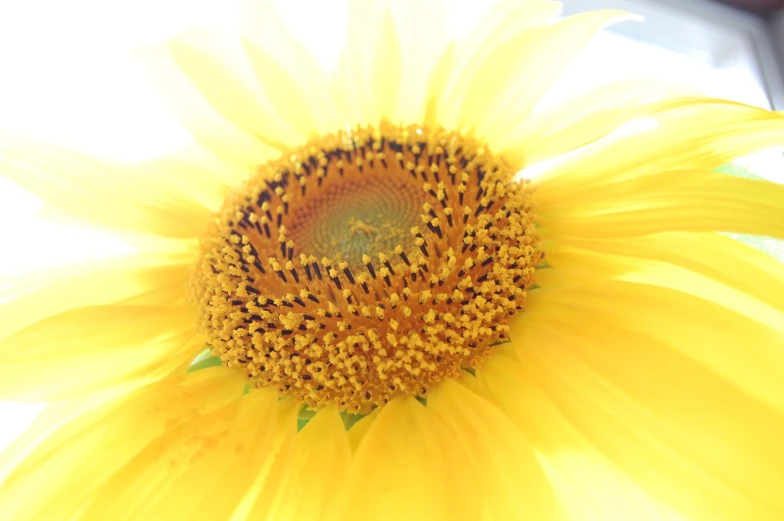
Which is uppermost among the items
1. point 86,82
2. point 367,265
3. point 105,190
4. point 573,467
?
point 86,82

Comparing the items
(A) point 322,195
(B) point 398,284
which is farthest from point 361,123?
(B) point 398,284

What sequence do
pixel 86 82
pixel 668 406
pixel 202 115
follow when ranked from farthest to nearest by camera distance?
pixel 86 82
pixel 202 115
pixel 668 406

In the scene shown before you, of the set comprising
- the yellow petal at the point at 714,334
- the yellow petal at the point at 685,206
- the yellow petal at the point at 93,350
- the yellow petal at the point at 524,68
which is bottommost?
the yellow petal at the point at 714,334

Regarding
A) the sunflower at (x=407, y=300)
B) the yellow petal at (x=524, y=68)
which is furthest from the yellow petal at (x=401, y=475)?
the yellow petal at (x=524, y=68)

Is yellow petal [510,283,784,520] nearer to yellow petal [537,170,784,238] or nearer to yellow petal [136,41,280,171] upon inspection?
yellow petal [537,170,784,238]

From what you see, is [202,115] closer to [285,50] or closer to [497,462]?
[285,50]

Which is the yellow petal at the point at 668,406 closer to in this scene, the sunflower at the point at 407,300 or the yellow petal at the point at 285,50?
the sunflower at the point at 407,300

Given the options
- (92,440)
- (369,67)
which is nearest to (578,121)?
(369,67)

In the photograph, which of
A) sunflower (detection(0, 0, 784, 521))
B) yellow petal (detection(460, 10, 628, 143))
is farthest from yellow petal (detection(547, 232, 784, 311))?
yellow petal (detection(460, 10, 628, 143))
